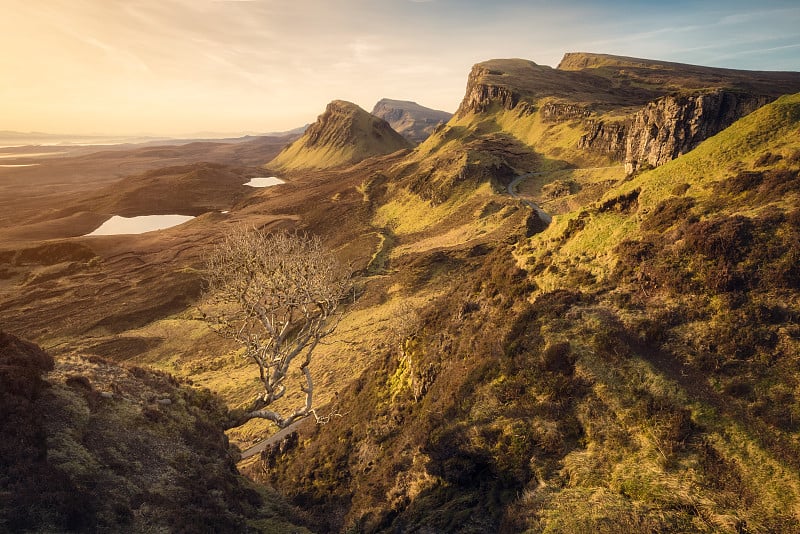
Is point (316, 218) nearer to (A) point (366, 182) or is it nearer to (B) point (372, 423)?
(A) point (366, 182)

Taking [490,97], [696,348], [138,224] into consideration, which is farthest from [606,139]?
[138,224]

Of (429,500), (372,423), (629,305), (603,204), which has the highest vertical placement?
(603,204)

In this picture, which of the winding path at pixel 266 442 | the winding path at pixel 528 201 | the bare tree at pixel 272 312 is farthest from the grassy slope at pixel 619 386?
the winding path at pixel 528 201

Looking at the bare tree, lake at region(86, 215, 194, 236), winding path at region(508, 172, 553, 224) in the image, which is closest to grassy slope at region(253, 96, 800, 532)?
the bare tree

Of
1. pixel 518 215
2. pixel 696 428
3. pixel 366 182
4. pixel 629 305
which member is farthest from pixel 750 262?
pixel 366 182

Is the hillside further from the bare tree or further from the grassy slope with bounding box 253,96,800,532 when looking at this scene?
the grassy slope with bounding box 253,96,800,532

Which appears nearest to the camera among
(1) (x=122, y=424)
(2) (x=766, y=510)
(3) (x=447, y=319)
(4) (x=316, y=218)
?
(2) (x=766, y=510)
